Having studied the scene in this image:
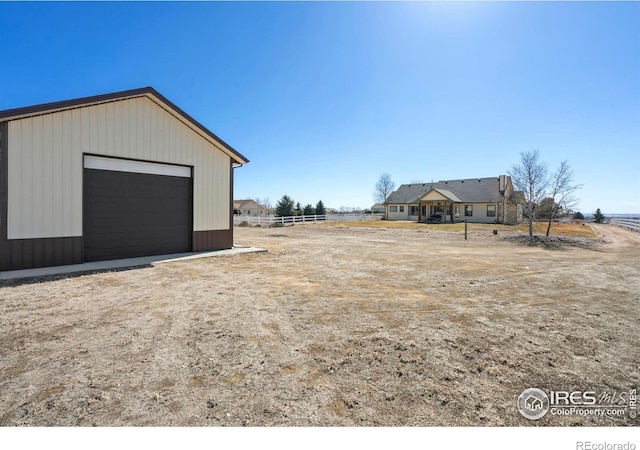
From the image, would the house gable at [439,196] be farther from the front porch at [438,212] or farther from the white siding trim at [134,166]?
the white siding trim at [134,166]

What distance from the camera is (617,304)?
17.5 ft

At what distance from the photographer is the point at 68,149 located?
26.2 ft


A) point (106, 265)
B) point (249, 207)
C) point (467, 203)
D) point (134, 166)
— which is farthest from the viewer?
point (249, 207)

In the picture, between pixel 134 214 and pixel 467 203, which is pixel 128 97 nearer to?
pixel 134 214

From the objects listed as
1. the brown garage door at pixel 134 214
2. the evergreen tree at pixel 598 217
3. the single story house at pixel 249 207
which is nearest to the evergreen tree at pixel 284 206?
the brown garage door at pixel 134 214

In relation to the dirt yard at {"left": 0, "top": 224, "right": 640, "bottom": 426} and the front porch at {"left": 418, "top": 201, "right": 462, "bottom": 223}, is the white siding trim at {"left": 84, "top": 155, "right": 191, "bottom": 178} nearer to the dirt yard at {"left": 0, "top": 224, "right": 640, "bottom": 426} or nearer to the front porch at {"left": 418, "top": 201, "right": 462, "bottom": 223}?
the dirt yard at {"left": 0, "top": 224, "right": 640, "bottom": 426}

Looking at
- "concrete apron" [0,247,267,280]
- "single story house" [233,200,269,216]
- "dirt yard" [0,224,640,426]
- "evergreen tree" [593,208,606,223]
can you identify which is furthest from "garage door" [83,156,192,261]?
"single story house" [233,200,269,216]

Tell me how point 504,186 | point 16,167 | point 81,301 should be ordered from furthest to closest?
1. point 504,186
2. point 16,167
3. point 81,301

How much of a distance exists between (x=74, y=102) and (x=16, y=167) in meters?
2.13

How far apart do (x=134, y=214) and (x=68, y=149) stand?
247 cm

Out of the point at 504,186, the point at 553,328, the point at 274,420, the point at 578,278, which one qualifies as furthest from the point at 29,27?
the point at 504,186

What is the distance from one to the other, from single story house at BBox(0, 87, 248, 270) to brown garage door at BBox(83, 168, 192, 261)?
0.09 feet

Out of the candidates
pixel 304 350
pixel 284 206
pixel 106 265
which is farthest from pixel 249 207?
pixel 304 350
